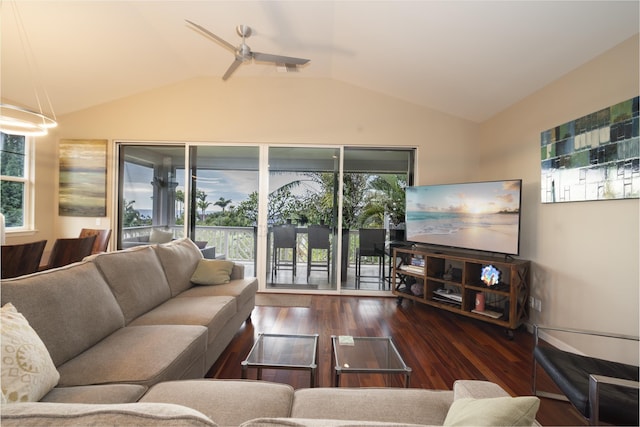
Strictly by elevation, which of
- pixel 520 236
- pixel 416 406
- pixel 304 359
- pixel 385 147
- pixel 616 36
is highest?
pixel 616 36

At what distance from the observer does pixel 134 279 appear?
2199 mm

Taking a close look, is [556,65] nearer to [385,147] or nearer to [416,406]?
[385,147]

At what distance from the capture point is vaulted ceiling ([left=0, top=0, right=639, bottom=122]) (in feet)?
7.90

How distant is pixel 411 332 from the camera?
10.2ft

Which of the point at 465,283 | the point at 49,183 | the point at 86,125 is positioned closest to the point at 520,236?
the point at 465,283

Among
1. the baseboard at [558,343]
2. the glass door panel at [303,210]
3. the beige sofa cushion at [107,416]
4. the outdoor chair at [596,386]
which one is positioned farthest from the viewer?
the glass door panel at [303,210]

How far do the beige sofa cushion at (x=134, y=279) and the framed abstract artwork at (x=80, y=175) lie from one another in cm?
266

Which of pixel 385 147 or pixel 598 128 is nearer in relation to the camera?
pixel 598 128

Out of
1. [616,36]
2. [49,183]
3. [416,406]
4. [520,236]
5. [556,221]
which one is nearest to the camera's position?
[416,406]

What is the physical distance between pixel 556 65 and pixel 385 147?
7.00ft

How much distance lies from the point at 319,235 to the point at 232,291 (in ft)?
6.33

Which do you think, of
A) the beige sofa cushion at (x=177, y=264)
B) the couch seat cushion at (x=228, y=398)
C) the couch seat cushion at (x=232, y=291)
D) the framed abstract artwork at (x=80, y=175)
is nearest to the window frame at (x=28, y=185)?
the framed abstract artwork at (x=80, y=175)

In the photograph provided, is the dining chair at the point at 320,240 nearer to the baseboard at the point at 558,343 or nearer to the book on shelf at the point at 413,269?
the book on shelf at the point at 413,269

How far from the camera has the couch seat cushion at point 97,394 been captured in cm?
119
